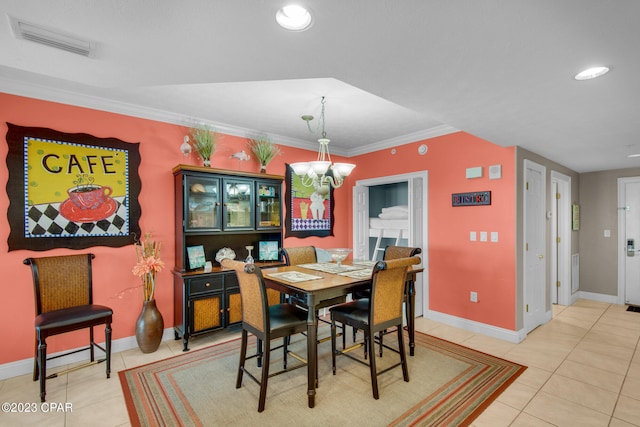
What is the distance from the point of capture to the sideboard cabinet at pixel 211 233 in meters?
3.34


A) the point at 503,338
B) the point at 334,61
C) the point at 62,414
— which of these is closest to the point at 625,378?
the point at 503,338

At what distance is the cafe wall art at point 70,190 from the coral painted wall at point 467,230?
3.57 meters

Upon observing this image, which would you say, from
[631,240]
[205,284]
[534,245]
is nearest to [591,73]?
[534,245]

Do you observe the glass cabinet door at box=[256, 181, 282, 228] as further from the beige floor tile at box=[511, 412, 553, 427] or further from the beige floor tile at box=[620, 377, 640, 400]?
the beige floor tile at box=[620, 377, 640, 400]

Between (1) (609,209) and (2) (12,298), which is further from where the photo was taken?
(1) (609,209)

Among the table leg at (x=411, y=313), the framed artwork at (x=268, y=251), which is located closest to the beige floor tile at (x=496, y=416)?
the table leg at (x=411, y=313)

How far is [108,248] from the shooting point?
318cm

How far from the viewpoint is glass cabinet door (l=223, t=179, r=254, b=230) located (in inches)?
146

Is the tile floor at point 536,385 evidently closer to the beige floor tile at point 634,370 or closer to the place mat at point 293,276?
the beige floor tile at point 634,370

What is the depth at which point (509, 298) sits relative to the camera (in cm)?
354

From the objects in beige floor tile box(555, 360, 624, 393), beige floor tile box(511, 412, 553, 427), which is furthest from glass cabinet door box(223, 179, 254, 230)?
beige floor tile box(555, 360, 624, 393)

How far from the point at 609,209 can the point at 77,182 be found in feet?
24.6

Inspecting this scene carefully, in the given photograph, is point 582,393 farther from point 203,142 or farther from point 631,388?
point 203,142

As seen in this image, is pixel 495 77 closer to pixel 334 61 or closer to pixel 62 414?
pixel 334 61
